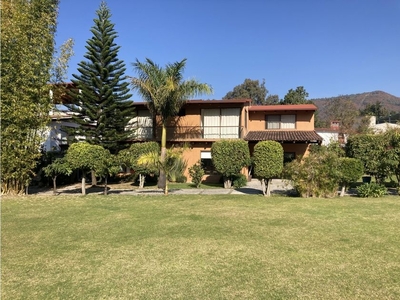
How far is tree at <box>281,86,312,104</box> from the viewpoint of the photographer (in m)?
47.5

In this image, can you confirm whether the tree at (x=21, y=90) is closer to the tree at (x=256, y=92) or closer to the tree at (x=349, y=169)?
the tree at (x=349, y=169)

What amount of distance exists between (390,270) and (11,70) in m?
14.3

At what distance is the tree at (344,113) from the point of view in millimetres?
39594

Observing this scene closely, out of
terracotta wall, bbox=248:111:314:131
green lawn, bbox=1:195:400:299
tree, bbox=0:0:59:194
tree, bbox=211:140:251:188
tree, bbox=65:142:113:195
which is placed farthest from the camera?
terracotta wall, bbox=248:111:314:131

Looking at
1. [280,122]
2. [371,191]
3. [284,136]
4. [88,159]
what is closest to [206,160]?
[284,136]

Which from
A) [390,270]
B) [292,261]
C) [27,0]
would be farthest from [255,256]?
[27,0]

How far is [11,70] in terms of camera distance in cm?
1266

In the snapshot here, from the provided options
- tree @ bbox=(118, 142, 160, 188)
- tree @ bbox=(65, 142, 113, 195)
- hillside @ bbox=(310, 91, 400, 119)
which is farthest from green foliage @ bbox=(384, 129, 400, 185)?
hillside @ bbox=(310, 91, 400, 119)

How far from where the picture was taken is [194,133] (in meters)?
21.6

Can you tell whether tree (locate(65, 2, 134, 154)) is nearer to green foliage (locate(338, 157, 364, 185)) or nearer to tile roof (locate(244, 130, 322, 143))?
tile roof (locate(244, 130, 322, 143))

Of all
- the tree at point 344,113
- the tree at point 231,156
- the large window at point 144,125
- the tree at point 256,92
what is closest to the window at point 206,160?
the large window at point 144,125

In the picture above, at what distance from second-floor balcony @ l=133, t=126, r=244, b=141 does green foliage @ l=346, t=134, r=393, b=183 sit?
25.3 ft

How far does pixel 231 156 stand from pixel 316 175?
550 centimetres

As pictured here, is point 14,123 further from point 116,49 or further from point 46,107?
point 116,49
